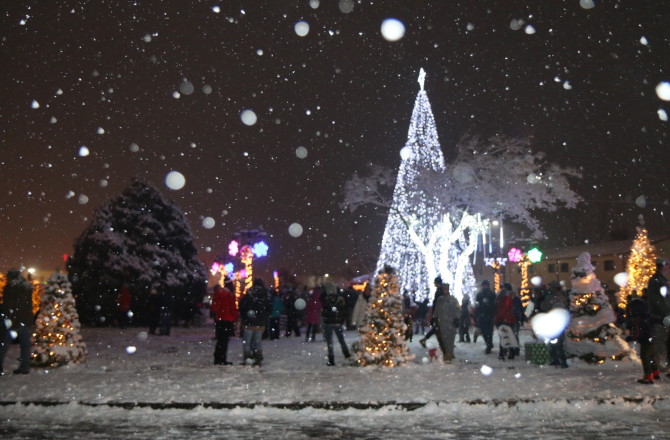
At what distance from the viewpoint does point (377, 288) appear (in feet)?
46.9

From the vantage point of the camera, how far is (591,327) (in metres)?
15.1

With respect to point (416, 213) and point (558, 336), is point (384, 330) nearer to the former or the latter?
point (558, 336)

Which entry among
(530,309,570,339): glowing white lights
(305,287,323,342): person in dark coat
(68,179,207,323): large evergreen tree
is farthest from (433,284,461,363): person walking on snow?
(68,179,207,323): large evergreen tree

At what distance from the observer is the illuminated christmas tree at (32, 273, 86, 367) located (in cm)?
1359

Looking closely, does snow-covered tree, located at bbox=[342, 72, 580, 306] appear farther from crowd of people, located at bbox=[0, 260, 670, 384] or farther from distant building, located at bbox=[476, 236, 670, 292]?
distant building, located at bbox=[476, 236, 670, 292]

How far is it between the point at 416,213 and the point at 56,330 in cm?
2538

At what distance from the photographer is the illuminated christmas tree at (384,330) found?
13.9 meters

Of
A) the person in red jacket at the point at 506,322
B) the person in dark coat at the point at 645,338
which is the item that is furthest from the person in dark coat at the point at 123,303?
the person in dark coat at the point at 645,338

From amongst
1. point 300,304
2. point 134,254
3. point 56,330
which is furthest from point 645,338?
point 134,254

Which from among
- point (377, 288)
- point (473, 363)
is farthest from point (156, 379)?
point (473, 363)

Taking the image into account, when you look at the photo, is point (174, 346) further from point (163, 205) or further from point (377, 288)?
point (163, 205)

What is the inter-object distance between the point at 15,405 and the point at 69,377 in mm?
2696

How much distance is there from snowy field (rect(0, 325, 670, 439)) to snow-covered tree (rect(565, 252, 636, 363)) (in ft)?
3.68

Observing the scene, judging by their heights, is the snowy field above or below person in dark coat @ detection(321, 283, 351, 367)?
below
